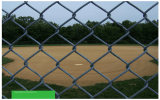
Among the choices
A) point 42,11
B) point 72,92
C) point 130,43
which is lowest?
point 72,92

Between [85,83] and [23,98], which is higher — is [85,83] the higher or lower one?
the higher one

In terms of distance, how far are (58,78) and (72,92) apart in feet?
6.45

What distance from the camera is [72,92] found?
13.2 ft

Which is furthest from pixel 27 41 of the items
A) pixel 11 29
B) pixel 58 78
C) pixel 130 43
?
pixel 58 78

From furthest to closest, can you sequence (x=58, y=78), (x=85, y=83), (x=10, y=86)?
(x=58, y=78) < (x=85, y=83) < (x=10, y=86)

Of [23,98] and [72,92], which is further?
[72,92]

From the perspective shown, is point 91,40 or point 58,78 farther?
point 91,40

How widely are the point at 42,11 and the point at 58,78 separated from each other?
4.92 metres

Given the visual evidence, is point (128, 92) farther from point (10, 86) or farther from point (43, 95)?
point (10, 86)

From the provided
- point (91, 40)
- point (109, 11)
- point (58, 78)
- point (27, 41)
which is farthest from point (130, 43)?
point (109, 11)

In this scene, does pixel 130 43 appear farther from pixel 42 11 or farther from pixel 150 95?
pixel 42 11

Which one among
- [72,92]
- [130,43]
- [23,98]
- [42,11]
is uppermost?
[130,43]

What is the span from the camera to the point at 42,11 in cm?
121

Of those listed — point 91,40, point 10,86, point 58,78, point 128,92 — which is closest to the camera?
point 128,92
